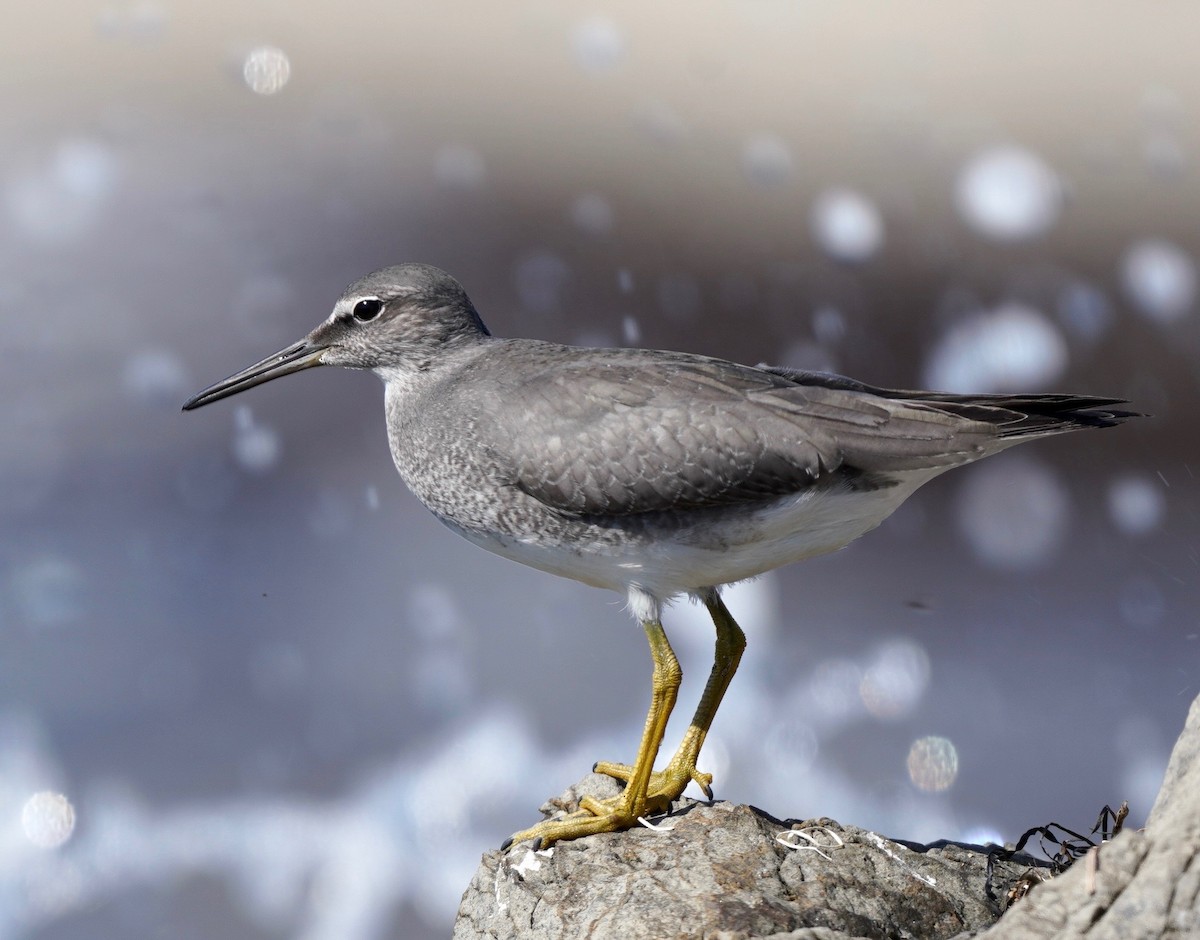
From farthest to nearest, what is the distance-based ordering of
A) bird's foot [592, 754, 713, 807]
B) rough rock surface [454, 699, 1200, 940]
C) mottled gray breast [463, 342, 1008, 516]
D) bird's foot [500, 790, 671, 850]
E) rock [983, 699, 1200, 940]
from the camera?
bird's foot [592, 754, 713, 807] → bird's foot [500, 790, 671, 850] → mottled gray breast [463, 342, 1008, 516] → rough rock surface [454, 699, 1200, 940] → rock [983, 699, 1200, 940]

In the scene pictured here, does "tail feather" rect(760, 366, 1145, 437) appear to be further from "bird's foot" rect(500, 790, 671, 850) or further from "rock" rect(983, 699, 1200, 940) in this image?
"bird's foot" rect(500, 790, 671, 850)

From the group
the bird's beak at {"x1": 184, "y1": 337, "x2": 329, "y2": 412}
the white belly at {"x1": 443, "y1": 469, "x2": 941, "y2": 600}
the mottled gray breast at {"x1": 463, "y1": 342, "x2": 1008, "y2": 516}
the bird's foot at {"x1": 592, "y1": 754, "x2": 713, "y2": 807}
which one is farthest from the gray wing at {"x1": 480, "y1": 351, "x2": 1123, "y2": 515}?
the bird's foot at {"x1": 592, "y1": 754, "x2": 713, "y2": 807}

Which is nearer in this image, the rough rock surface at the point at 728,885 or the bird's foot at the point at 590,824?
the rough rock surface at the point at 728,885

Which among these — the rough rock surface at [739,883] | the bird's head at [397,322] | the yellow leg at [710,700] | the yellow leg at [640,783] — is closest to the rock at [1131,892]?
the rough rock surface at [739,883]

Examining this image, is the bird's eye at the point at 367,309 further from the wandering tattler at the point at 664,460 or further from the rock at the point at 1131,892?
the rock at the point at 1131,892

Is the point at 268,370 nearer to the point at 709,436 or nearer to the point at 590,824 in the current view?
the point at 709,436

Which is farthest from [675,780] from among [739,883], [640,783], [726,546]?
[726,546]
